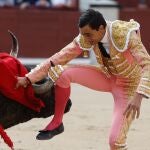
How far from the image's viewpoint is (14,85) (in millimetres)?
3957

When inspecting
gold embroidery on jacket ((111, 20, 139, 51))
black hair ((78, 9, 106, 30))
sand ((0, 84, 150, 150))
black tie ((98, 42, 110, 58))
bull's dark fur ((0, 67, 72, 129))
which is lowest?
sand ((0, 84, 150, 150))

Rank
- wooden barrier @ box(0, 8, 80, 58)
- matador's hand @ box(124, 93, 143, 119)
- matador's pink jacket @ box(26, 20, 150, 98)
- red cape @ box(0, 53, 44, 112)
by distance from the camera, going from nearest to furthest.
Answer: matador's hand @ box(124, 93, 143, 119) < matador's pink jacket @ box(26, 20, 150, 98) < red cape @ box(0, 53, 44, 112) < wooden barrier @ box(0, 8, 80, 58)

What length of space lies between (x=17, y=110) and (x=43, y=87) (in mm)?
184

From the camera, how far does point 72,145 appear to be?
5250mm

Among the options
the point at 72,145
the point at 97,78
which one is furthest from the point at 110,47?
the point at 72,145

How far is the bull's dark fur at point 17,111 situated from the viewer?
13.1 ft

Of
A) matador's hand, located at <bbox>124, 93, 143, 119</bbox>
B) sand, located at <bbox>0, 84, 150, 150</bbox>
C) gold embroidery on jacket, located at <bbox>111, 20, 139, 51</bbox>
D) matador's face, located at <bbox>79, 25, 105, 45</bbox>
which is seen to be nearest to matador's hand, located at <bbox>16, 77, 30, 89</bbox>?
matador's face, located at <bbox>79, 25, 105, 45</bbox>

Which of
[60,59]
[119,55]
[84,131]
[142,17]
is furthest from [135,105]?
[142,17]

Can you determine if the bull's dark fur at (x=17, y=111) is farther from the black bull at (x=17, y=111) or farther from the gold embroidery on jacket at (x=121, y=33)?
the gold embroidery on jacket at (x=121, y=33)

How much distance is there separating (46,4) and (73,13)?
48 cm

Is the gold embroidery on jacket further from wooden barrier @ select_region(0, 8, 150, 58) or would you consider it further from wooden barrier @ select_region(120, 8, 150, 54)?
wooden barrier @ select_region(120, 8, 150, 54)

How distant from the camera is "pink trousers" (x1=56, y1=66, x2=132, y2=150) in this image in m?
3.97

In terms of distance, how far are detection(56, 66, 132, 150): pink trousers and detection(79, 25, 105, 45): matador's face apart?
26cm

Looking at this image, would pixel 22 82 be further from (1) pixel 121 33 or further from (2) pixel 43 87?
(1) pixel 121 33
